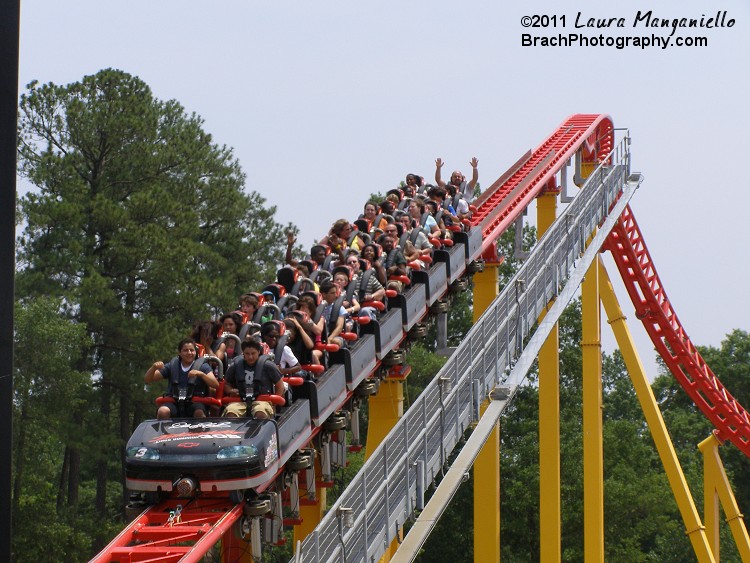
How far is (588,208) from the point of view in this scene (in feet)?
51.8

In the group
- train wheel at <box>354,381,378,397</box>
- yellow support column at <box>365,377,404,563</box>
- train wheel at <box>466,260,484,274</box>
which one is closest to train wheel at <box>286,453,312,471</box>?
train wheel at <box>354,381,378,397</box>

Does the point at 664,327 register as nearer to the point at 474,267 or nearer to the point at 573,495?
the point at 474,267

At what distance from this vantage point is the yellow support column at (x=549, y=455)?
15266 millimetres

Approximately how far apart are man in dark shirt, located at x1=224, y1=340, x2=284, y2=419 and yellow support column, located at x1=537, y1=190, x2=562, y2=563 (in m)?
6.73

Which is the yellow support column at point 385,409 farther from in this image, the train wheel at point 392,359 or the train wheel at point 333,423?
the train wheel at point 333,423

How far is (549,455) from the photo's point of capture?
15.6 metres

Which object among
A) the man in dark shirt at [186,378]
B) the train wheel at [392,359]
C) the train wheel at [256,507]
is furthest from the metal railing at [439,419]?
the man in dark shirt at [186,378]

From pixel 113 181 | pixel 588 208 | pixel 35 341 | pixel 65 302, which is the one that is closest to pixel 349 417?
pixel 588 208

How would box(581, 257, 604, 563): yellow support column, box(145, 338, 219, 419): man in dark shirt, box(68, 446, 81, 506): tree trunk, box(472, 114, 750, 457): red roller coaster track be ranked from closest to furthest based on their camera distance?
1. box(145, 338, 219, 419): man in dark shirt
2. box(581, 257, 604, 563): yellow support column
3. box(472, 114, 750, 457): red roller coaster track
4. box(68, 446, 81, 506): tree trunk

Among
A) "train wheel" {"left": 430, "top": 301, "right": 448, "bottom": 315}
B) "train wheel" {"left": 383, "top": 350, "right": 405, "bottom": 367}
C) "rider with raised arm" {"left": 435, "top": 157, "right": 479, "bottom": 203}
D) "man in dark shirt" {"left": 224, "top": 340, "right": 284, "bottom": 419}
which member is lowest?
"man in dark shirt" {"left": 224, "top": 340, "right": 284, "bottom": 419}

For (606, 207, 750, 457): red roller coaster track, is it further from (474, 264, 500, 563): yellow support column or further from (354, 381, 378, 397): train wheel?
(354, 381, 378, 397): train wheel

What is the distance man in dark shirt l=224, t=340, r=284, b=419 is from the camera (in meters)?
8.99

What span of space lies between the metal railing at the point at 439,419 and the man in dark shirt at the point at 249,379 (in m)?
0.85

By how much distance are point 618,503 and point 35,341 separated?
485 inches
